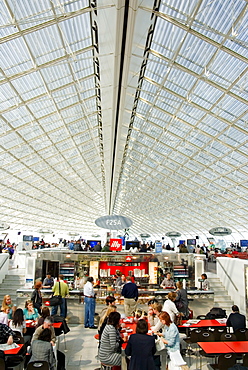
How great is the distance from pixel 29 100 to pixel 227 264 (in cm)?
1332

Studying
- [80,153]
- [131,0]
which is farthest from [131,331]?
[80,153]

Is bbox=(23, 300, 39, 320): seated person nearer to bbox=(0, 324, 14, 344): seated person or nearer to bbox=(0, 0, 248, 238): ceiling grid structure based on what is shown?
bbox=(0, 324, 14, 344): seated person

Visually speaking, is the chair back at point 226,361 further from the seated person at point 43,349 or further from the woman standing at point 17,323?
the woman standing at point 17,323

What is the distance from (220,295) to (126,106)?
10.5 meters

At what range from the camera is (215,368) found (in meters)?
6.35

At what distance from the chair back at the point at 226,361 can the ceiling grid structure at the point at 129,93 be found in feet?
26.8

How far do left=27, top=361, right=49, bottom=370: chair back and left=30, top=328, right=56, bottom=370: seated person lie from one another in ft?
0.69

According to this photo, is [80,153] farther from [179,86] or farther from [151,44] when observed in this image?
[151,44]

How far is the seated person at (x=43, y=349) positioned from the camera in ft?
17.9

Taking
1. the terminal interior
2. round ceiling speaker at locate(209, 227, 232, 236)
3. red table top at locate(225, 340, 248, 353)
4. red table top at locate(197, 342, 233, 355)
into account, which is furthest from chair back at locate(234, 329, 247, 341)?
round ceiling speaker at locate(209, 227, 232, 236)

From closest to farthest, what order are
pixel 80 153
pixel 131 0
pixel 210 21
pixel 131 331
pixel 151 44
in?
pixel 131 331 < pixel 131 0 < pixel 210 21 < pixel 151 44 < pixel 80 153

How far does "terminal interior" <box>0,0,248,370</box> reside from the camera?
37.4 feet

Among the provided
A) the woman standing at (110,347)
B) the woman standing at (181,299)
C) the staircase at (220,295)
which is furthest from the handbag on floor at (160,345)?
the staircase at (220,295)

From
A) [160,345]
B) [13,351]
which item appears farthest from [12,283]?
[160,345]
